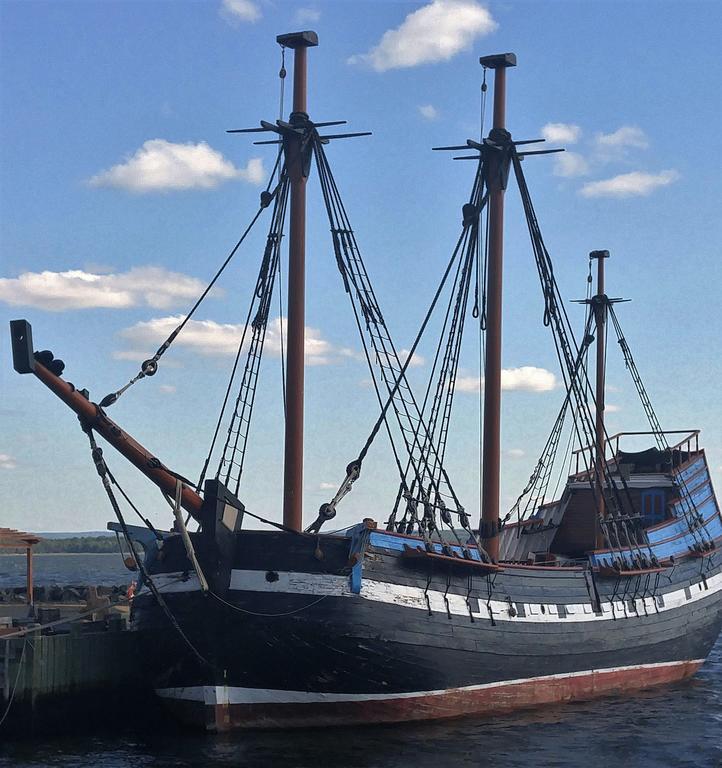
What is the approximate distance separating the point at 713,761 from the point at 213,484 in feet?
40.2

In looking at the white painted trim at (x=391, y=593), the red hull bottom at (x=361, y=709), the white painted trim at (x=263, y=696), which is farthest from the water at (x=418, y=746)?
the white painted trim at (x=391, y=593)

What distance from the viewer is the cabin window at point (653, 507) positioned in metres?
37.0

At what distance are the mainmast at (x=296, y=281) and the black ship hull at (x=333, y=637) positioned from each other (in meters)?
2.91

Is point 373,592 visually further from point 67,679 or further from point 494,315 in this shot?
point 494,315

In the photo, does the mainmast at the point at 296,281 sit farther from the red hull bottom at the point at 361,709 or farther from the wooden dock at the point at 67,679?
the wooden dock at the point at 67,679

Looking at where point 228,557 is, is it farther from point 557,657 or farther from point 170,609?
point 557,657

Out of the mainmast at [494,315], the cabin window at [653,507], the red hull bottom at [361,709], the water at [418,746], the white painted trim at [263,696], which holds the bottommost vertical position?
the water at [418,746]

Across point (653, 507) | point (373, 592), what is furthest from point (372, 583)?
point (653, 507)

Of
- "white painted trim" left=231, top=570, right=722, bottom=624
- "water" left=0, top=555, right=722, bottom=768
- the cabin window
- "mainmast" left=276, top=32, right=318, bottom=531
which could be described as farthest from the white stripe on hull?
the cabin window

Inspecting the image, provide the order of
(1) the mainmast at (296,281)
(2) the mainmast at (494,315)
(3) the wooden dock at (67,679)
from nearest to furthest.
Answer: (3) the wooden dock at (67,679) → (1) the mainmast at (296,281) → (2) the mainmast at (494,315)

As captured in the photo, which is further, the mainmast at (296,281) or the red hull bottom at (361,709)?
the mainmast at (296,281)

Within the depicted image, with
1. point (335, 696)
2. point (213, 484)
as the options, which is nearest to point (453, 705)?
point (335, 696)

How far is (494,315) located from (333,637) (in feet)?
40.1

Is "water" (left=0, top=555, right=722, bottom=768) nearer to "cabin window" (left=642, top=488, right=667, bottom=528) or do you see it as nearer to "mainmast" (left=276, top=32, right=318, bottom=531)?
"mainmast" (left=276, top=32, right=318, bottom=531)
